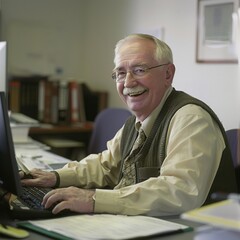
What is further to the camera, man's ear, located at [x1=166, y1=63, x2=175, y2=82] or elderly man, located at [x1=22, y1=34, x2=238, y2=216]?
man's ear, located at [x1=166, y1=63, x2=175, y2=82]

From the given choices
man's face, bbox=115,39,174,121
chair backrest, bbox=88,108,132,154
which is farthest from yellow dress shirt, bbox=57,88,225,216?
chair backrest, bbox=88,108,132,154

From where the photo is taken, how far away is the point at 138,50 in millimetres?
1742

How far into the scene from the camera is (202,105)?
162 cm

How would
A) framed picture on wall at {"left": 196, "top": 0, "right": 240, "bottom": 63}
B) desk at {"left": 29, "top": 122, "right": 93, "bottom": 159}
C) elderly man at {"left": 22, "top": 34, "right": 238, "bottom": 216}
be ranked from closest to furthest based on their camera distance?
elderly man at {"left": 22, "top": 34, "right": 238, "bottom": 216}, framed picture on wall at {"left": 196, "top": 0, "right": 240, "bottom": 63}, desk at {"left": 29, "top": 122, "right": 93, "bottom": 159}

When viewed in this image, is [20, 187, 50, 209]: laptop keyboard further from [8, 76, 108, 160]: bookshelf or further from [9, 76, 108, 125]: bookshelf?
[9, 76, 108, 125]: bookshelf

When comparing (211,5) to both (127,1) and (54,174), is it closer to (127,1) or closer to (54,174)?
(127,1)

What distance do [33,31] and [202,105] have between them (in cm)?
243

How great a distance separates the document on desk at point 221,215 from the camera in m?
0.79

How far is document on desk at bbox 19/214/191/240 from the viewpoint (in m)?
1.09

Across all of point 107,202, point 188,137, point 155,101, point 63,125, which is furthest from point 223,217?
point 63,125

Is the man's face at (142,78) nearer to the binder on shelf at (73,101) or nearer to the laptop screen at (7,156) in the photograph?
the laptop screen at (7,156)

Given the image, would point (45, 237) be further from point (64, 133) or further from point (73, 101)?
point (73, 101)

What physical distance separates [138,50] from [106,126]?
4.24 feet

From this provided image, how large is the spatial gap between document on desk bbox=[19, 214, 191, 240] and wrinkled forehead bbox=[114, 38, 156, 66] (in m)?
0.66
